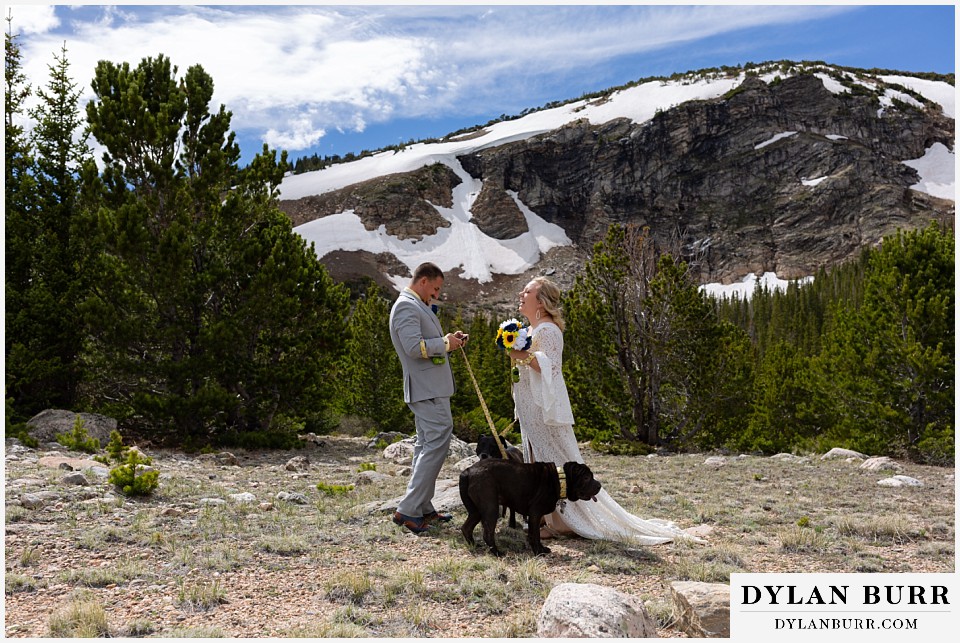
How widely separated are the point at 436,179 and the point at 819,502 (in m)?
122

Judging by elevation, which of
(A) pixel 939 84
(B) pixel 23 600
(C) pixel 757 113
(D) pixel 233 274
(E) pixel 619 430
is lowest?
(E) pixel 619 430

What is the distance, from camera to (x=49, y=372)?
13.2 meters

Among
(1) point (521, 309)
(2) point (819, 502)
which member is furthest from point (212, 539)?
(2) point (819, 502)

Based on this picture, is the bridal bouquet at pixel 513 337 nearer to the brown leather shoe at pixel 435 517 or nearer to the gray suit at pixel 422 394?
the gray suit at pixel 422 394

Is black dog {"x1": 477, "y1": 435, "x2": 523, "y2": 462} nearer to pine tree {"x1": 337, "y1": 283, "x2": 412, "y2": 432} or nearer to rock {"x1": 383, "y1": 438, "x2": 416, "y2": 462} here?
rock {"x1": 383, "y1": 438, "x2": 416, "y2": 462}

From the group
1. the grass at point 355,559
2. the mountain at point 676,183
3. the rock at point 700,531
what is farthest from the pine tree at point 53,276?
the mountain at point 676,183

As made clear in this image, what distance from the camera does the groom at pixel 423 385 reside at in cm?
564

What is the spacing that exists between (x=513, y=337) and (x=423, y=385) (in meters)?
0.96

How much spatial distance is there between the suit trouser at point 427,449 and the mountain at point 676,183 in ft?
291

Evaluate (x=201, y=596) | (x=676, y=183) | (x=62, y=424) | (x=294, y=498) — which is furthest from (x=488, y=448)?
(x=676, y=183)

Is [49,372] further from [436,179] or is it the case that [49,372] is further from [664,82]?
[664,82]

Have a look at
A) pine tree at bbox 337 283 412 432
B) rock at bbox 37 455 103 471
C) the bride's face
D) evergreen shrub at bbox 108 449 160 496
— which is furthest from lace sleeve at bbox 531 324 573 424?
pine tree at bbox 337 283 412 432

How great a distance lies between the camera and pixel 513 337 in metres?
5.43

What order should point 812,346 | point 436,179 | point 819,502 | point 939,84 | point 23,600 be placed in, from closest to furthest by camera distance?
point 23,600
point 819,502
point 812,346
point 436,179
point 939,84
